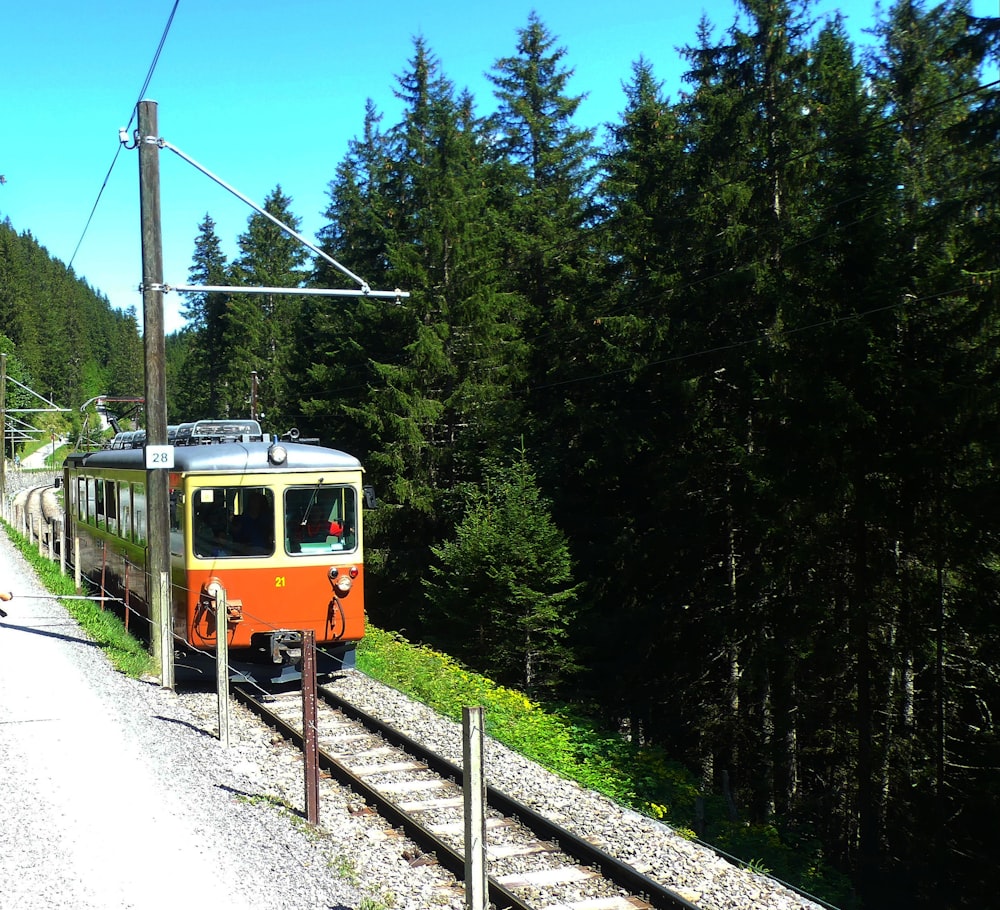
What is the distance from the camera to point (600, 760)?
38.1 ft

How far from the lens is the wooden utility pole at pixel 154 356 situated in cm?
1222

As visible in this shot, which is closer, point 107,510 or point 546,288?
Result: point 107,510

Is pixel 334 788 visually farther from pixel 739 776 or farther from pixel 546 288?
pixel 546 288

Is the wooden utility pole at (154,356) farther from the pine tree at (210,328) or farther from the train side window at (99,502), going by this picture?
the pine tree at (210,328)

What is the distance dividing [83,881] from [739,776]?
1612 cm

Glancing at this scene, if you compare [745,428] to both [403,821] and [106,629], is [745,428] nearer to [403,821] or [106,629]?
[106,629]

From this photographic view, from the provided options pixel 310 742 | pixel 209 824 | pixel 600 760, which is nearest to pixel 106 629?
pixel 600 760

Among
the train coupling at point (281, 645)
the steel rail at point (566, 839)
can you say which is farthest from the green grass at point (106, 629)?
the steel rail at point (566, 839)

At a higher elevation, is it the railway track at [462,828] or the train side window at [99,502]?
the train side window at [99,502]

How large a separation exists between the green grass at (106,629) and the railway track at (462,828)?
8.85ft

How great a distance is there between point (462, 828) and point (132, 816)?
2378mm

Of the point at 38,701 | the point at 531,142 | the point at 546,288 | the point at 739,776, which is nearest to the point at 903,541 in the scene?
the point at 739,776

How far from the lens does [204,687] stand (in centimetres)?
1226

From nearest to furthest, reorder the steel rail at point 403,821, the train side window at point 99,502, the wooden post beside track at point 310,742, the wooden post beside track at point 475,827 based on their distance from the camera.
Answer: the wooden post beside track at point 475,827
the steel rail at point 403,821
the wooden post beside track at point 310,742
the train side window at point 99,502
